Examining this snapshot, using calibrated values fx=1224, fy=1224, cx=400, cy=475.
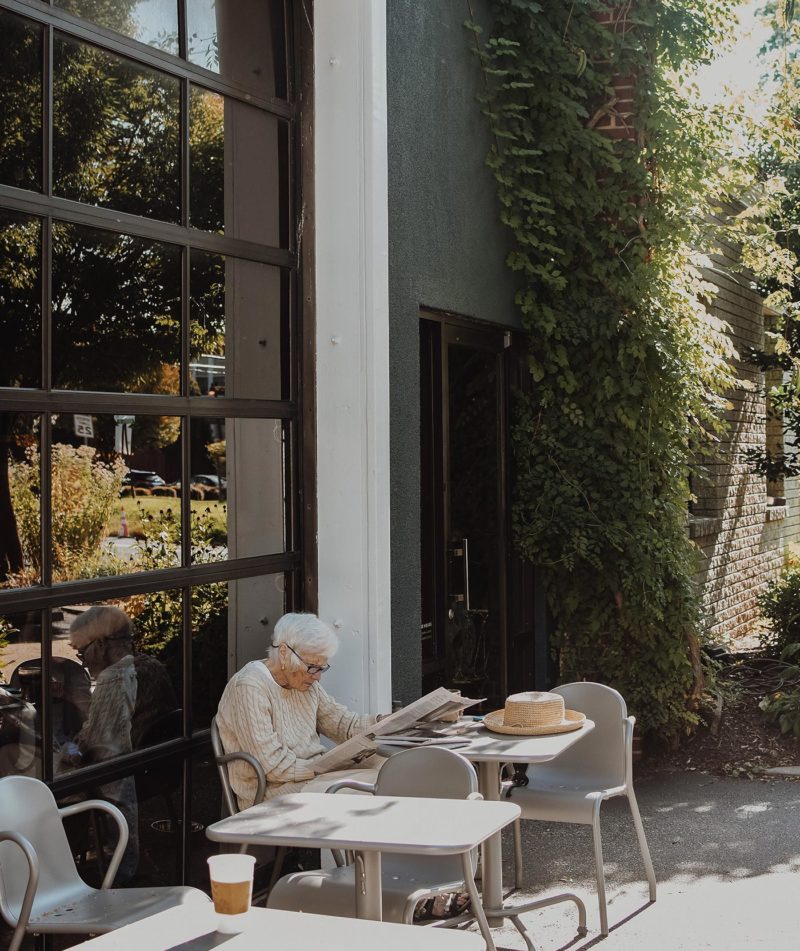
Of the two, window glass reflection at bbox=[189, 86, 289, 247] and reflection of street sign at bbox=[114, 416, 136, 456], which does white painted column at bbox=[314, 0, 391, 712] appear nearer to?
window glass reflection at bbox=[189, 86, 289, 247]

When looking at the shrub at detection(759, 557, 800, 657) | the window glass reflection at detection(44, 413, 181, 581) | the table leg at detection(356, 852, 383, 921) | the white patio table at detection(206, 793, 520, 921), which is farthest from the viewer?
the shrub at detection(759, 557, 800, 657)

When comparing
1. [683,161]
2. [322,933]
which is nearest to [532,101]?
[683,161]

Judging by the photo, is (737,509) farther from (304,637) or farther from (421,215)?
(304,637)

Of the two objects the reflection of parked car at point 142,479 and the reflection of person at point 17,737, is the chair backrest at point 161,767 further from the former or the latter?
the reflection of parked car at point 142,479

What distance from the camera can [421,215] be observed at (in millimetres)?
5871

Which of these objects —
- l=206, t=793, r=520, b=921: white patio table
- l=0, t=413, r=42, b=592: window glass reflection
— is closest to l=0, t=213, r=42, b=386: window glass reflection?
l=0, t=413, r=42, b=592: window glass reflection

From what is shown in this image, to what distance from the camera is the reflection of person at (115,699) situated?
4.07m

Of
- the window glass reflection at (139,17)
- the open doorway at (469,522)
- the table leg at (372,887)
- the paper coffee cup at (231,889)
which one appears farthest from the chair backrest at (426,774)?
the window glass reflection at (139,17)

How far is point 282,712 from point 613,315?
11.7 ft

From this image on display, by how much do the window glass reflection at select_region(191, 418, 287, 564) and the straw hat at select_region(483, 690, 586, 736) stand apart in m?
1.22

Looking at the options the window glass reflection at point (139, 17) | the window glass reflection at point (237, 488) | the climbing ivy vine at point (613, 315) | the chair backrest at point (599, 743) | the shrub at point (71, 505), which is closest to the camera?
the shrub at point (71, 505)

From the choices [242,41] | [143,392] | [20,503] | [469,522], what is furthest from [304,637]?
[469,522]

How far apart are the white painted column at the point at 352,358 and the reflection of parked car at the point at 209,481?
1.96ft

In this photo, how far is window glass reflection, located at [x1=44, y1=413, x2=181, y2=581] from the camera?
402 centimetres
